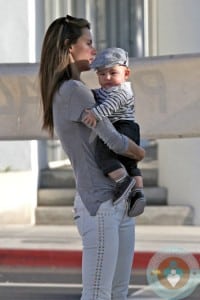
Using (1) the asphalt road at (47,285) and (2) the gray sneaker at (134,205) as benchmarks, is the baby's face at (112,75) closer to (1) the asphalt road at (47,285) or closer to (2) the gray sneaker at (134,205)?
(2) the gray sneaker at (134,205)

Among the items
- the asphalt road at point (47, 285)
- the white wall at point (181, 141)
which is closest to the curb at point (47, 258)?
the asphalt road at point (47, 285)

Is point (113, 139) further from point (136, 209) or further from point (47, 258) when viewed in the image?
point (47, 258)

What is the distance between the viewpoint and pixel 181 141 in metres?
10.9

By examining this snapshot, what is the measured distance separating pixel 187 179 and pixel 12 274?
365 centimetres

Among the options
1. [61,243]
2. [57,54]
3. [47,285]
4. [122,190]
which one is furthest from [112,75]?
[61,243]

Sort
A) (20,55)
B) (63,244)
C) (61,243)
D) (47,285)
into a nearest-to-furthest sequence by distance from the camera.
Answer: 1. (47,285)
2. (63,244)
3. (61,243)
4. (20,55)

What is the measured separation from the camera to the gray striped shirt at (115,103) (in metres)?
3.10

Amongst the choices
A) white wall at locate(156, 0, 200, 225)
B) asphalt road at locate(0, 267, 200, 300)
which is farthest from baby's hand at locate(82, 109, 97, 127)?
white wall at locate(156, 0, 200, 225)

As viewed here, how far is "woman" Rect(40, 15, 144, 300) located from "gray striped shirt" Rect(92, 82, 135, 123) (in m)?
0.04

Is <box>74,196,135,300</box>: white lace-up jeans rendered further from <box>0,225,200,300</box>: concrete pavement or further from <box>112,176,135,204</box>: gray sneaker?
<box>0,225,200,300</box>: concrete pavement

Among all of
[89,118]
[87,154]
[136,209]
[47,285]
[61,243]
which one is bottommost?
[61,243]

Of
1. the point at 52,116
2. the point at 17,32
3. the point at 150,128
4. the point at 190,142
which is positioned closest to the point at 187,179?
the point at 190,142

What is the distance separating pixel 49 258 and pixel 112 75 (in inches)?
216

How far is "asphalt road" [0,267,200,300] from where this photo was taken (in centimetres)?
666
